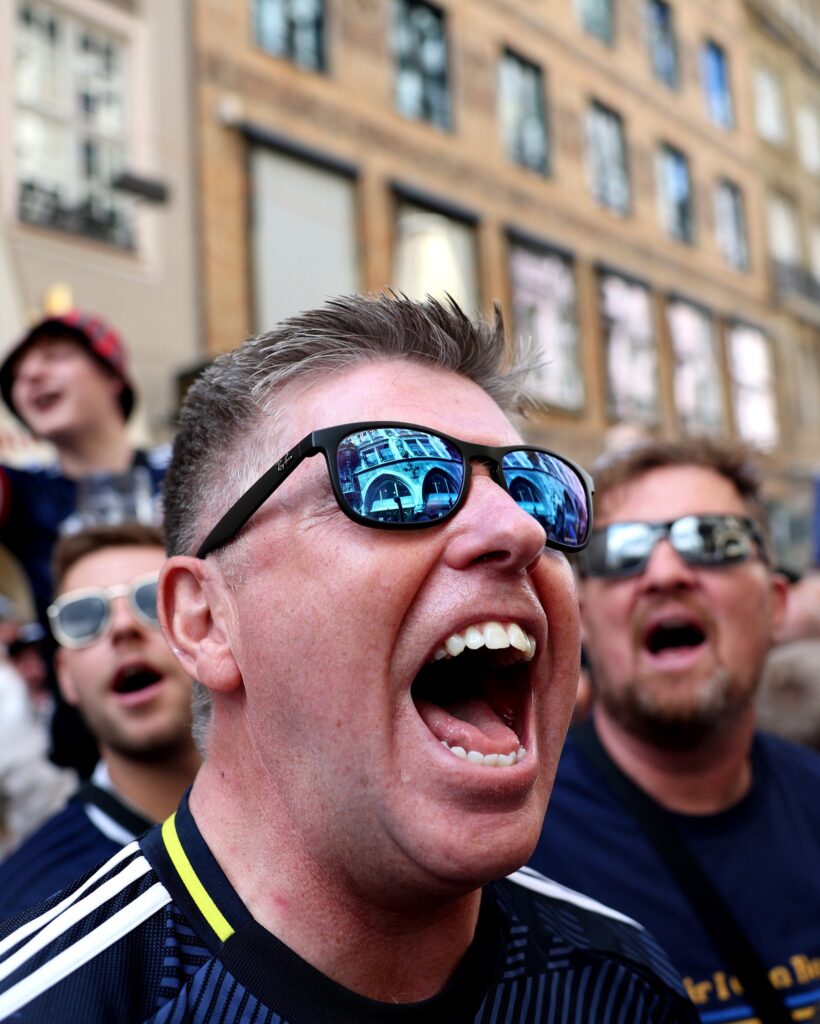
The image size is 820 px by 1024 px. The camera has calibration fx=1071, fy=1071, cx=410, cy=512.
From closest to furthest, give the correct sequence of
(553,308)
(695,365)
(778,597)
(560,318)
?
(778,597), (553,308), (560,318), (695,365)

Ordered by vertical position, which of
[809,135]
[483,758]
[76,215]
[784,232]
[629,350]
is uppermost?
[809,135]

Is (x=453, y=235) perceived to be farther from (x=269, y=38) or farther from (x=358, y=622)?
(x=358, y=622)

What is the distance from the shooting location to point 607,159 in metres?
17.7

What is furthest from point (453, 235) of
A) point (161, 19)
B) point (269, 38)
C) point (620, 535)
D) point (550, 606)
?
point (550, 606)

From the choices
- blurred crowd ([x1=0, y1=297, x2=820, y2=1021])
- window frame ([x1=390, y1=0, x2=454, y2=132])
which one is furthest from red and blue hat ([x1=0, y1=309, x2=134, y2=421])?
window frame ([x1=390, y1=0, x2=454, y2=132])

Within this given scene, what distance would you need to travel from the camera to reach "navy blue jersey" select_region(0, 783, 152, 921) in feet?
7.24

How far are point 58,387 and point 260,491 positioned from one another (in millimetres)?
2517

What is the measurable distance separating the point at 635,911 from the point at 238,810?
116 centimetres

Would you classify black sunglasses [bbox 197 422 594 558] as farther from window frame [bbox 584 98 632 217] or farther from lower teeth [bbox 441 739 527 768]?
window frame [bbox 584 98 632 217]

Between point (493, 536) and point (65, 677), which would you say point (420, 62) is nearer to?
point (65, 677)

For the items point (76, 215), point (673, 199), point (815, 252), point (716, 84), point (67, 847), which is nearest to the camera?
point (67, 847)

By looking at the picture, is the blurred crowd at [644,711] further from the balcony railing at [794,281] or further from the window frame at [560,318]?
the balcony railing at [794,281]

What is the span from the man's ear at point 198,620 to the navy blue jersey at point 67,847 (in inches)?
34.0

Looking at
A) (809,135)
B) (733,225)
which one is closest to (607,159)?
(733,225)
